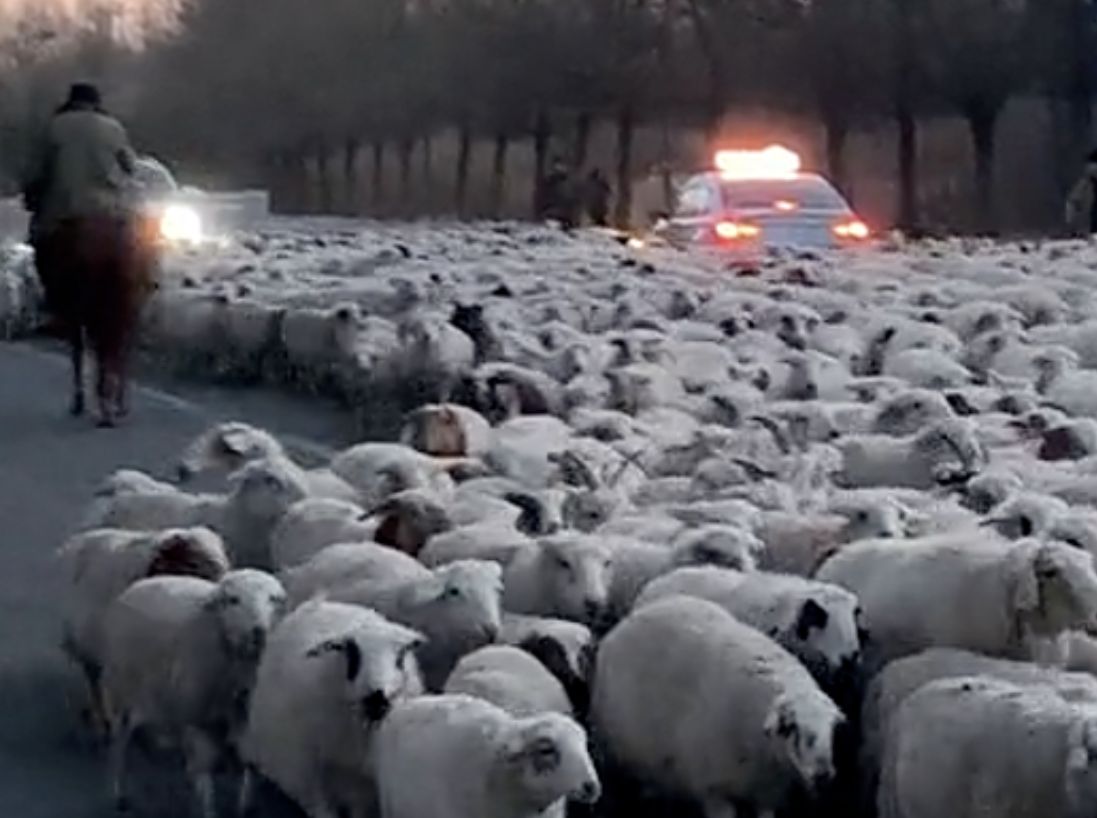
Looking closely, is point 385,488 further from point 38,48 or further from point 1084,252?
point 38,48

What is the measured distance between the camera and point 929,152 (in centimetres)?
6275

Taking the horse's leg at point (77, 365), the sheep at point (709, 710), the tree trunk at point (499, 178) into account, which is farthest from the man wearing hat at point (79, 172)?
the tree trunk at point (499, 178)

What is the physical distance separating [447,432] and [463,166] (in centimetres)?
6141

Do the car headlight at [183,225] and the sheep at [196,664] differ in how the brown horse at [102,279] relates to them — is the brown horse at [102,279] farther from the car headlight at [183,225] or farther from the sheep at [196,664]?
the car headlight at [183,225]

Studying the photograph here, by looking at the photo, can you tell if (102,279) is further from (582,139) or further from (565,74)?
(582,139)

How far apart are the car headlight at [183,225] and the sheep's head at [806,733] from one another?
33325mm

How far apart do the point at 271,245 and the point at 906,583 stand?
31.9 metres

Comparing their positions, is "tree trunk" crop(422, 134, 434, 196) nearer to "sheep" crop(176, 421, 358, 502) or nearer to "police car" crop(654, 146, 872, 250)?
"police car" crop(654, 146, 872, 250)

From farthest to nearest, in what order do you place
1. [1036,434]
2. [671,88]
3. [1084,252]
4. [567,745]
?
A: [671,88], [1084,252], [1036,434], [567,745]

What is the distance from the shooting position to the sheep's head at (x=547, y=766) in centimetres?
813

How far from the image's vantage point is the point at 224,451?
14555 mm

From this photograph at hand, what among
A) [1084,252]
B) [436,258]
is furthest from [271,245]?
[1084,252]

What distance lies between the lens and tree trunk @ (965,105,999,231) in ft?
189

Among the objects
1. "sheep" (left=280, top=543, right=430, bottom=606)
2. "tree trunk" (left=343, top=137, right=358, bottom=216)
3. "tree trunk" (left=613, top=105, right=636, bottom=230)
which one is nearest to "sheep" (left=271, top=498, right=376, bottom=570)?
"sheep" (left=280, top=543, right=430, bottom=606)
